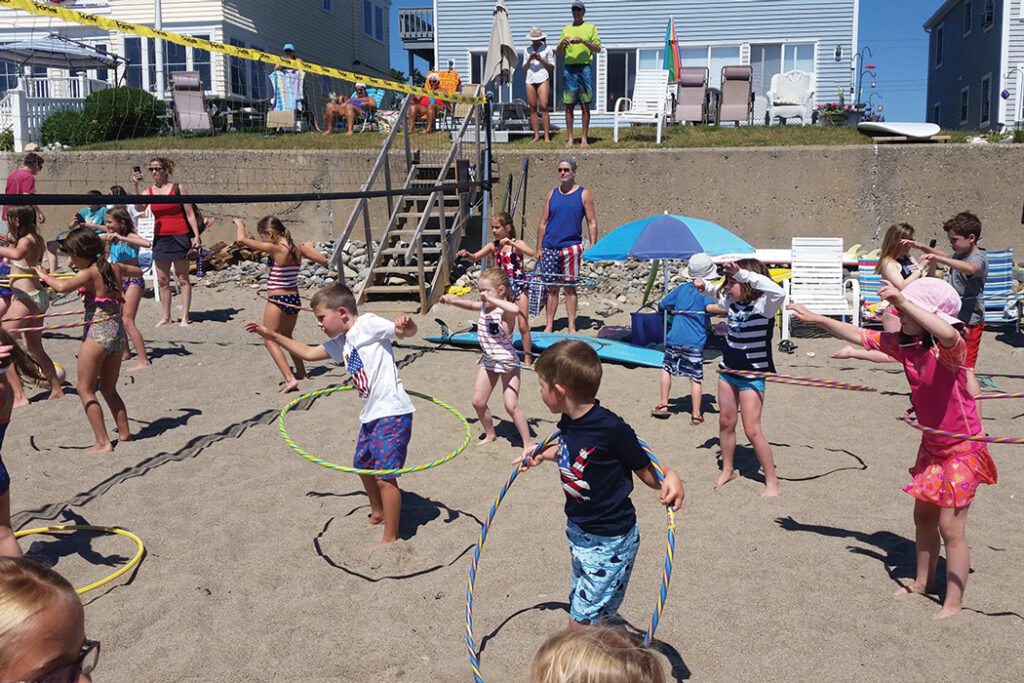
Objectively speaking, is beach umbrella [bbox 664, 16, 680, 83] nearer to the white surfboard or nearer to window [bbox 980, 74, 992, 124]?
the white surfboard

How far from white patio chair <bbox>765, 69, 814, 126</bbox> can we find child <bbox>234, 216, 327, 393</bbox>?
14.6 metres

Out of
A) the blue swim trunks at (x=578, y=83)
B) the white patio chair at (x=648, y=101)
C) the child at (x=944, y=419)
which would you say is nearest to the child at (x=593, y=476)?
the child at (x=944, y=419)

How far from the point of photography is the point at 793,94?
20172mm

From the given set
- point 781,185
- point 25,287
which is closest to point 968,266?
point 781,185

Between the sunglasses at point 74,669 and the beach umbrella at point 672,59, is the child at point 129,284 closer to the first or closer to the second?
the sunglasses at point 74,669

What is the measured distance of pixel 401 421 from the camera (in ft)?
15.8

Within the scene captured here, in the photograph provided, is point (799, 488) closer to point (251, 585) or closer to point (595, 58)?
point (251, 585)

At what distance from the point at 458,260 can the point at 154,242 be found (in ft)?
15.0

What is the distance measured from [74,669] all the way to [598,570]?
2.14 m

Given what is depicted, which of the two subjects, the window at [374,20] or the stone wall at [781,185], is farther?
the window at [374,20]

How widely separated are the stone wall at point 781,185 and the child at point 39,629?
1240 cm

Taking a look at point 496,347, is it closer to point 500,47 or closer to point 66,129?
point 500,47

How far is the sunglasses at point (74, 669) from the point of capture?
1.68 metres

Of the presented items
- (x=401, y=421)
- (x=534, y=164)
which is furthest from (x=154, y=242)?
(x=401, y=421)
